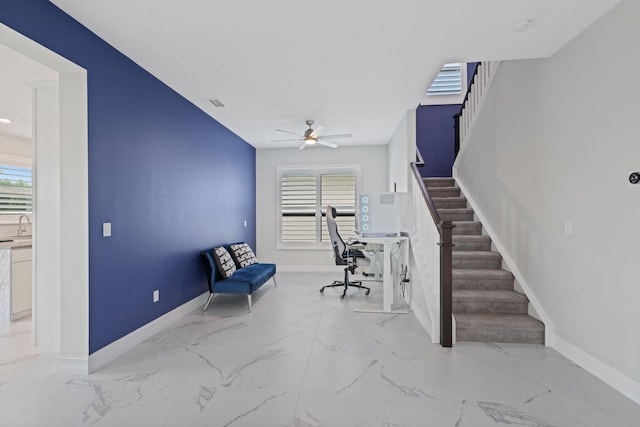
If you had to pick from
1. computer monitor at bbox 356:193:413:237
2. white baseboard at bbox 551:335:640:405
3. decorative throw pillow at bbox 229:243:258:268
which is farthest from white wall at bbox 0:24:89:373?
white baseboard at bbox 551:335:640:405

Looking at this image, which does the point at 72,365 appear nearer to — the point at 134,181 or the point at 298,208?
the point at 134,181

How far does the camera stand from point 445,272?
291 cm

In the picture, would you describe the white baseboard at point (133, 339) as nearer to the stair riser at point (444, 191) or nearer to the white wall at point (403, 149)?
the white wall at point (403, 149)

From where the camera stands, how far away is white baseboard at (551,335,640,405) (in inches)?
81.4

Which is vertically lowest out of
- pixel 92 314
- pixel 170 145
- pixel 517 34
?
pixel 92 314

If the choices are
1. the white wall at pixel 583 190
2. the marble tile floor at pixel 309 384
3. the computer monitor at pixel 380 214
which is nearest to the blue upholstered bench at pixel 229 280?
the marble tile floor at pixel 309 384

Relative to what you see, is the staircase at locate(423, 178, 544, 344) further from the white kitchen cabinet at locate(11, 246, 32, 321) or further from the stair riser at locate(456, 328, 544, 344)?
the white kitchen cabinet at locate(11, 246, 32, 321)

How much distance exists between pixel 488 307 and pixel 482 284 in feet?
1.10

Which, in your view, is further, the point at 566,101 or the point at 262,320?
the point at 262,320

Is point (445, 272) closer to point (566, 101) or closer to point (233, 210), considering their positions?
point (566, 101)

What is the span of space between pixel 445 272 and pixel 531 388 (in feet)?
3.42

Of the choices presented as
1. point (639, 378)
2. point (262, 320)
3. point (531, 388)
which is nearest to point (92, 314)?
point (262, 320)

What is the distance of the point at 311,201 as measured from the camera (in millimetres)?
6656

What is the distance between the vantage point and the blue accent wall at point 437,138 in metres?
6.14
